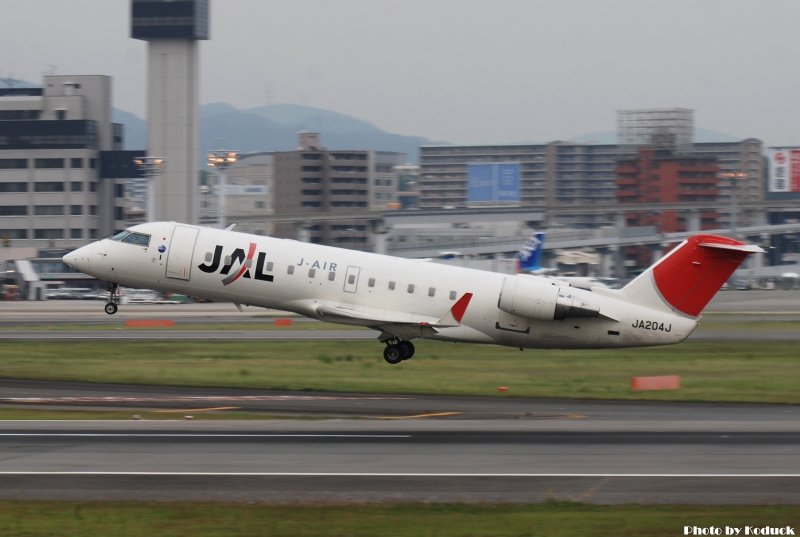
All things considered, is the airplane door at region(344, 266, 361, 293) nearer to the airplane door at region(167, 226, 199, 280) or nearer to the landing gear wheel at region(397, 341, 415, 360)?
the landing gear wheel at region(397, 341, 415, 360)

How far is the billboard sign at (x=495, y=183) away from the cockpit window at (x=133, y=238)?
5805 inches

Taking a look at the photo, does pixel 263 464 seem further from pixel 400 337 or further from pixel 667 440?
pixel 400 337

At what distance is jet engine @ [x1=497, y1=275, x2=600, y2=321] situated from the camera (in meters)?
33.5

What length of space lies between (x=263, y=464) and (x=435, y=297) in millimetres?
15401

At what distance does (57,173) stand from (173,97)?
19.3 metres

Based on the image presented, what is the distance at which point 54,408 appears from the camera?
27.0 meters

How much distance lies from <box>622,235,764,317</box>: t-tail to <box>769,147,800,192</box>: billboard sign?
14526 centimetres

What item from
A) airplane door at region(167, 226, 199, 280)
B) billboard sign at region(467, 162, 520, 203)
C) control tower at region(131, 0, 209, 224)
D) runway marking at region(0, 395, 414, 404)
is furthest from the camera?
billboard sign at region(467, 162, 520, 203)

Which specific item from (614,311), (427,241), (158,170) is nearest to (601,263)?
(427,241)

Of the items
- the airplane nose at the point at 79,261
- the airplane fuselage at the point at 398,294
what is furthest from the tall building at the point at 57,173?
the airplane fuselage at the point at 398,294

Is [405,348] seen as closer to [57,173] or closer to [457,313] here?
[457,313]

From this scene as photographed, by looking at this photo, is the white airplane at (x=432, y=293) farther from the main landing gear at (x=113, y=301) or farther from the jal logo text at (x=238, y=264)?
the main landing gear at (x=113, y=301)

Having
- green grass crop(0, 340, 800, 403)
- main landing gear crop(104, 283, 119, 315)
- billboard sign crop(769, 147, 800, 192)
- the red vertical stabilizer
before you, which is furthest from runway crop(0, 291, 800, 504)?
billboard sign crop(769, 147, 800, 192)

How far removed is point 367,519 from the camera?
51.7 ft
